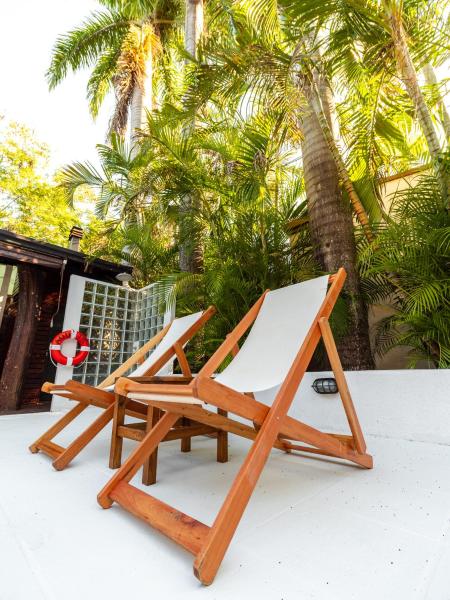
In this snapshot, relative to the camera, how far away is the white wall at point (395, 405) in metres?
2.14

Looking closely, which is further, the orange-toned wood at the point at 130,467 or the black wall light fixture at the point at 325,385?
A: the black wall light fixture at the point at 325,385

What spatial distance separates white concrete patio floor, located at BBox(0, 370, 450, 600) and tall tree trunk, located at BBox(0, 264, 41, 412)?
11.3 ft

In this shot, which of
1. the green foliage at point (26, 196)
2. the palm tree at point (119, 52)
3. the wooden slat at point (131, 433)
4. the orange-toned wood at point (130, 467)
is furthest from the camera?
the green foliage at point (26, 196)

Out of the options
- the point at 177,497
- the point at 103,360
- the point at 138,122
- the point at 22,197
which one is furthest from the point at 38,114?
the point at 177,497

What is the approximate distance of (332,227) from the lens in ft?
10.3

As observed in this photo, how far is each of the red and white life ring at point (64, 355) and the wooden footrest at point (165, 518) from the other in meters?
3.26

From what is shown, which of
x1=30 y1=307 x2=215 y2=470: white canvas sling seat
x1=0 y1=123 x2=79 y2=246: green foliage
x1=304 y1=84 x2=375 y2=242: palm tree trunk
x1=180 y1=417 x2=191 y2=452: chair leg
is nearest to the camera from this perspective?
x1=30 y1=307 x2=215 y2=470: white canvas sling seat

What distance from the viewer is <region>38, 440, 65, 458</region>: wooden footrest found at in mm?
1955

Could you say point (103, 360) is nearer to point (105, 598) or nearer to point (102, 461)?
point (102, 461)

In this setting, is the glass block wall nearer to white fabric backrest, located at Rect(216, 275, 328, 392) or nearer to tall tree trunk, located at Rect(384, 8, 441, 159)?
white fabric backrest, located at Rect(216, 275, 328, 392)

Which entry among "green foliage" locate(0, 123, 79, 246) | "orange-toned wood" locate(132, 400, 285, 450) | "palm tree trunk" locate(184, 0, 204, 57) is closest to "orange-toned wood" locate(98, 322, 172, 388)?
"orange-toned wood" locate(132, 400, 285, 450)

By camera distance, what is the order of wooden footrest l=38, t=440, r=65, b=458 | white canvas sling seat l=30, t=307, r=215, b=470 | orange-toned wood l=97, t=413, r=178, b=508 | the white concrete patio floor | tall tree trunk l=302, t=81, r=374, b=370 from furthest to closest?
tall tree trunk l=302, t=81, r=374, b=370, wooden footrest l=38, t=440, r=65, b=458, white canvas sling seat l=30, t=307, r=215, b=470, orange-toned wood l=97, t=413, r=178, b=508, the white concrete patio floor

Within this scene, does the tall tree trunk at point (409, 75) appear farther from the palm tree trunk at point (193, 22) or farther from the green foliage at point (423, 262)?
the palm tree trunk at point (193, 22)

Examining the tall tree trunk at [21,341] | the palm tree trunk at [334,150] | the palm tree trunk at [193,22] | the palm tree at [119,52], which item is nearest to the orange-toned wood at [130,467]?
the palm tree trunk at [334,150]
